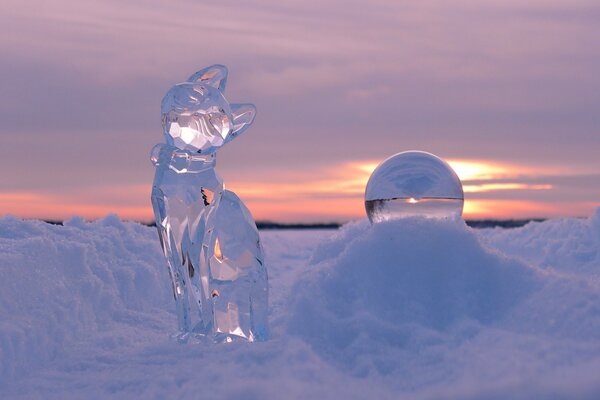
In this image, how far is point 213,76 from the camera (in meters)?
6.58

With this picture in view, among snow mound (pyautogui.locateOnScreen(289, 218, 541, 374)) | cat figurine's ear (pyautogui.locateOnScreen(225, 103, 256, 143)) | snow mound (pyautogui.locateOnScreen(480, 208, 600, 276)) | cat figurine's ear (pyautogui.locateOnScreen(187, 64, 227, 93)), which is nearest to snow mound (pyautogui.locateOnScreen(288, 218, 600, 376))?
snow mound (pyautogui.locateOnScreen(289, 218, 541, 374))

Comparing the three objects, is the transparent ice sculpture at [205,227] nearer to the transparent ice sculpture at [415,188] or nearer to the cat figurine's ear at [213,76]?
the cat figurine's ear at [213,76]

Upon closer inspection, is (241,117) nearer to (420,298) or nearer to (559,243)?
(420,298)

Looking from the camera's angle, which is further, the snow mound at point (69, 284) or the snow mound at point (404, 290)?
the snow mound at point (69, 284)

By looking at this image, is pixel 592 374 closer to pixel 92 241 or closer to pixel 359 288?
pixel 359 288

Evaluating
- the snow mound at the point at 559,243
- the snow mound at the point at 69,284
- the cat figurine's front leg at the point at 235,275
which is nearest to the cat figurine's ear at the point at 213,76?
the cat figurine's front leg at the point at 235,275

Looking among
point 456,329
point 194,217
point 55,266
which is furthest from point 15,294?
point 456,329

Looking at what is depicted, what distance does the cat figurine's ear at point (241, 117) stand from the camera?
6.43 m

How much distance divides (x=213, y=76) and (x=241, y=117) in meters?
0.45

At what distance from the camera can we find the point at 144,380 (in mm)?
5465

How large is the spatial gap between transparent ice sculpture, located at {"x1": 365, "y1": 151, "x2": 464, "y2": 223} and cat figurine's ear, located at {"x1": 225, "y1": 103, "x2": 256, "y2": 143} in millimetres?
1487

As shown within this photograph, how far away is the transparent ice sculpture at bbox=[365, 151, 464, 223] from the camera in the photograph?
7125 mm

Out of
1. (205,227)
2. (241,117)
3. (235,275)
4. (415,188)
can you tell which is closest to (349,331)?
(235,275)

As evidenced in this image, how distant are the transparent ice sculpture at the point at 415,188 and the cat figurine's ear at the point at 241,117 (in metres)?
1.49
